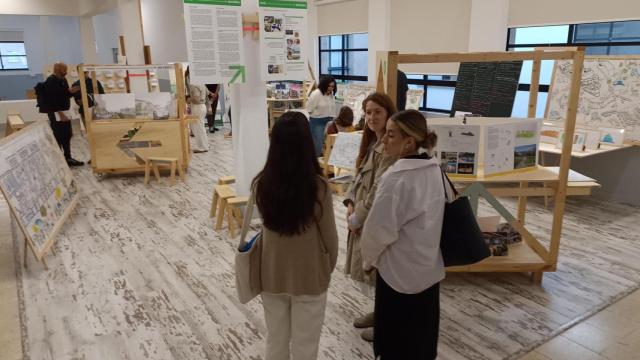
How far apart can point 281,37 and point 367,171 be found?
237 cm

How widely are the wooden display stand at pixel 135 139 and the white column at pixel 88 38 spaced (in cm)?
723

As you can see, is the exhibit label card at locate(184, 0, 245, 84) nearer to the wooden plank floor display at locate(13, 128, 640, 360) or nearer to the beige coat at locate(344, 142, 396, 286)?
the wooden plank floor display at locate(13, 128, 640, 360)

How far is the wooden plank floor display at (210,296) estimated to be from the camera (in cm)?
274

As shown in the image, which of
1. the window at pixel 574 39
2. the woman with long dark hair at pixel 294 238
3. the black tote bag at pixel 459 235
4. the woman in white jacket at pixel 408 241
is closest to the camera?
the woman with long dark hair at pixel 294 238

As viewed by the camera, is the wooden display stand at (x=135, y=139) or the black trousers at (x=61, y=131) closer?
the wooden display stand at (x=135, y=139)

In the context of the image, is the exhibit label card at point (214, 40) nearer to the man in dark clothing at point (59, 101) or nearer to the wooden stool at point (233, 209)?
the wooden stool at point (233, 209)

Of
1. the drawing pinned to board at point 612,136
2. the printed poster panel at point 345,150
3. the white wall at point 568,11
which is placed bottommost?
the printed poster panel at point 345,150

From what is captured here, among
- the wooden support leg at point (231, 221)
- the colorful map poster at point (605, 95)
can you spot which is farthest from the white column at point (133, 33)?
the colorful map poster at point (605, 95)

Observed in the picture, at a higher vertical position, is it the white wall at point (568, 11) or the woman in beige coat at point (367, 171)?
the white wall at point (568, 11)

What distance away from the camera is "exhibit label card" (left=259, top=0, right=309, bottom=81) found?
4.29 meters

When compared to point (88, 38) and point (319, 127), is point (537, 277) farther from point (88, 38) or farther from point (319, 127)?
point (88, 38)

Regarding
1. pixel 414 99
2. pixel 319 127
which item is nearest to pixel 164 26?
pixel 319 127

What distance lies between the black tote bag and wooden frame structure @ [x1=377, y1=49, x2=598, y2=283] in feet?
3.59

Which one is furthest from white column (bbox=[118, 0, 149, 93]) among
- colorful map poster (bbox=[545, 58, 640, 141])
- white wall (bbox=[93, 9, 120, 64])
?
colorful map poster (bbox=[545, 58, 640, 141])
